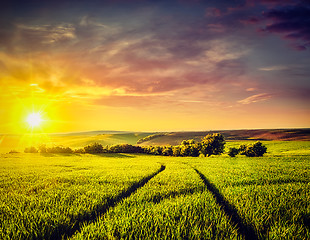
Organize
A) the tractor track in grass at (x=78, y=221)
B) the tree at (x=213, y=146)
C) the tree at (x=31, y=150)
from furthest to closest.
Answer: the tree at (x=31, y=150) < the tree at (x=213, y=146) < the tractor track in grass at (x=78, y=221)

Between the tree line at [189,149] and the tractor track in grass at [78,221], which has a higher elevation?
the tractor track in grass at [78,221]

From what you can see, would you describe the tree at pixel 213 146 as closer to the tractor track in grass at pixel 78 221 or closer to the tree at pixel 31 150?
the tractor track in grass at pixel 78 221

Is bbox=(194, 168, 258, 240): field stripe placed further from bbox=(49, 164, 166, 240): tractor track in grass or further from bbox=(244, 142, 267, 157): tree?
bbox=(244, 142, 267, 157): tree

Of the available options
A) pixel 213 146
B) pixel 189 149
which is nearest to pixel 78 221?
pixel 213 146

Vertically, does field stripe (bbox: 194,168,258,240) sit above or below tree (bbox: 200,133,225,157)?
above

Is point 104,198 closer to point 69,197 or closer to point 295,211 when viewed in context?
point 69,197

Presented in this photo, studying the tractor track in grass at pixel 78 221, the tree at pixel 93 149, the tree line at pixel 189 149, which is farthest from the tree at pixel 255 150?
the tree at pixel 93 149

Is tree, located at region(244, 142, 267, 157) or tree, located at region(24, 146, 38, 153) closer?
tree, located at region(244, 142, 267, 157)

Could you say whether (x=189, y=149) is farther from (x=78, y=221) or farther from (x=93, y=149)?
(x=78, y=221)

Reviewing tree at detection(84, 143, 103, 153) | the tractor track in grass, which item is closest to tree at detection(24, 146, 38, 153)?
tree at detection(84, 143, 103, 153)

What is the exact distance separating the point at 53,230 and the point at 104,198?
286 centimetres

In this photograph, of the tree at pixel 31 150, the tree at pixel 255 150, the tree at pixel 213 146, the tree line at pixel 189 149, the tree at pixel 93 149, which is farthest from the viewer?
the tree at pixel 31 150

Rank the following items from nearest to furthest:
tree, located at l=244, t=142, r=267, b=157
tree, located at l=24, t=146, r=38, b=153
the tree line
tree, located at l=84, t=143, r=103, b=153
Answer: tree, located at l=244, t=142, r=267, b=157 < the tree line < tree, located at l=84, t=143, r=103, b=153 < tree, located at l=24, t=146, r=38, b=153

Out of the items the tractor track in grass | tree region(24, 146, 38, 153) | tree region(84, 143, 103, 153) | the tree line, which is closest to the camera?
the tractor track in grass
